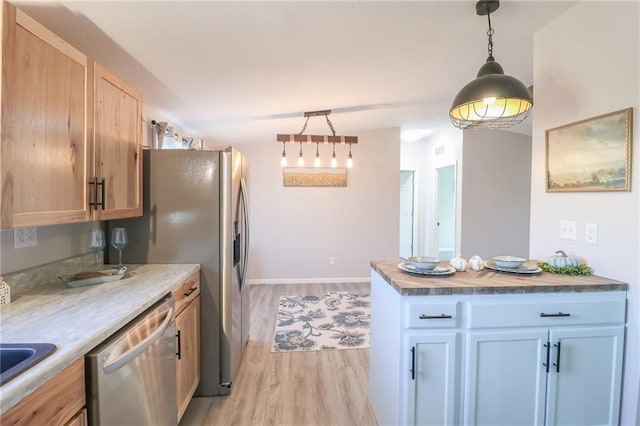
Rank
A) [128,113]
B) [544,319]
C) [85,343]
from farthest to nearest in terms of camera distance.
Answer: [128,113] < [544,319] < [85,343]

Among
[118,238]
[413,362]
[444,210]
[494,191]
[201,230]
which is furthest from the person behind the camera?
[444,210]

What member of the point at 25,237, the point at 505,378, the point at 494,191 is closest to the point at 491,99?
the point at 505,378

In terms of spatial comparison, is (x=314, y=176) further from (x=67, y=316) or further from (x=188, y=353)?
(x=67, y=316)

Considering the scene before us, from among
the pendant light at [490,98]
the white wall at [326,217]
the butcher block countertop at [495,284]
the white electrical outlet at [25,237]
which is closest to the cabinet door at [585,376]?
the butcher block countertop at [495,284]

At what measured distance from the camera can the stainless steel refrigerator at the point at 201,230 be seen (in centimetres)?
200

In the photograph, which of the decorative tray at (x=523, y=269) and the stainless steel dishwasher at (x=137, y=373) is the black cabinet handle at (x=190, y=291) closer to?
the stainless steel dishwasher at (x=137, y=373)

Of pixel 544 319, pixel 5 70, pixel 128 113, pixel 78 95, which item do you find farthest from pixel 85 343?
pixel 544 319

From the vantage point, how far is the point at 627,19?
4.85ft

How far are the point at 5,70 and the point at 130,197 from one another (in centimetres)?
88

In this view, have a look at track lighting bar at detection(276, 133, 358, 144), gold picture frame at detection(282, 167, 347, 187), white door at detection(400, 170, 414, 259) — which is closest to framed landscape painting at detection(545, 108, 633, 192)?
track lighting bar at detection(276, 133, 358, 144)

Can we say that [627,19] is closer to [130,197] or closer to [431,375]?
[431,375]

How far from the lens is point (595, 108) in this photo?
5.42 feet

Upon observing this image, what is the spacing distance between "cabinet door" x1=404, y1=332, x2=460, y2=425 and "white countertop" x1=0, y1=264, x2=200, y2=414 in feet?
4.16

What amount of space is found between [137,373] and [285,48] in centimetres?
195
